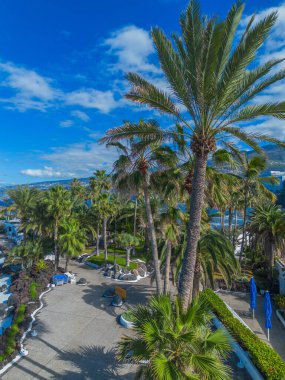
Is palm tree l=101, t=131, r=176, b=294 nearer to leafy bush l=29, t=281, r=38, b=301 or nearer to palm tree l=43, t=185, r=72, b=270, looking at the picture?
leafy bush l=29, t=281, r=38, b=301

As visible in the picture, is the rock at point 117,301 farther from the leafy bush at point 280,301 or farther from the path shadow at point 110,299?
the leafy bush at point 280,301

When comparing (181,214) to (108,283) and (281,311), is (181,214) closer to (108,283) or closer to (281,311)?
(281,311)

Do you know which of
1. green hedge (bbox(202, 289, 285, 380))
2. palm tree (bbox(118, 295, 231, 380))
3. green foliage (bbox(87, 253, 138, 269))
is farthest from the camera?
green foliage (bbox(87, 253, 138, 269))

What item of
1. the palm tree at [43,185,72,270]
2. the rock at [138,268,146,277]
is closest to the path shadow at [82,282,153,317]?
the rock at [138,268,146,277]

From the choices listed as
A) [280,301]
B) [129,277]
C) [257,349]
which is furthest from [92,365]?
[129,277]

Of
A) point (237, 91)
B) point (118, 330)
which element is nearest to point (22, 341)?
point (118, 330)

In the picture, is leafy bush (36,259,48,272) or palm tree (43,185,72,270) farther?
palm tree (43,185,72,270)

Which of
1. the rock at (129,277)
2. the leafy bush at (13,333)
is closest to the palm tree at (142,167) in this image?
the leafy bush at (13,333)
